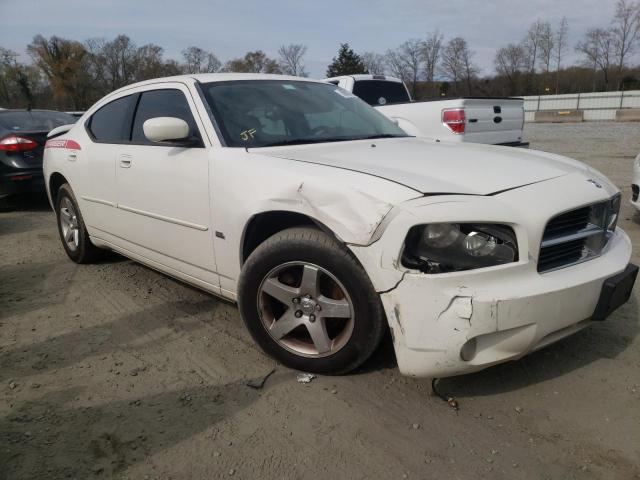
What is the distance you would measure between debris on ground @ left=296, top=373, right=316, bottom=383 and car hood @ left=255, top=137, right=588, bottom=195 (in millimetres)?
1130

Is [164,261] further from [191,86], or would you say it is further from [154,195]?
[191,86]

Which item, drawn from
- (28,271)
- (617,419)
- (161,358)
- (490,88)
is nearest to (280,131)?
(161,358)

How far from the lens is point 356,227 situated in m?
2.29

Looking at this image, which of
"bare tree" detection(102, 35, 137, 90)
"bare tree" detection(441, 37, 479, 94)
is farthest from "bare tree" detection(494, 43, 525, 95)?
"bare tree" detection(102, 35, 137, 90)

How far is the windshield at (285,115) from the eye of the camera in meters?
3.16

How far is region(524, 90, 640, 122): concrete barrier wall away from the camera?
118ft

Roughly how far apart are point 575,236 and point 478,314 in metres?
0.74

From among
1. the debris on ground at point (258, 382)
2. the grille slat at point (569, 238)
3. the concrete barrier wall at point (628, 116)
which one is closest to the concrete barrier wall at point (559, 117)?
the concrete barrier wall at point (628, 116)

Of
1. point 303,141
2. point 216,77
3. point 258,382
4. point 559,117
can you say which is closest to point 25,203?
point 216,77

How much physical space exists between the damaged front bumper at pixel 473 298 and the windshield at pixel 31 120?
7743mm

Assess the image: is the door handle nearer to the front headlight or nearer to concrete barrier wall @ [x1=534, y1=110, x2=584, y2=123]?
the front headlight

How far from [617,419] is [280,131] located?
239cm

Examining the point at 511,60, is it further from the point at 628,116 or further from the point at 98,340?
the point at 98,340

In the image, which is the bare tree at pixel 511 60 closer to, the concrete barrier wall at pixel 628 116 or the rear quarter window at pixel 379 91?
the concrete barrier wall at pixel 628 116
